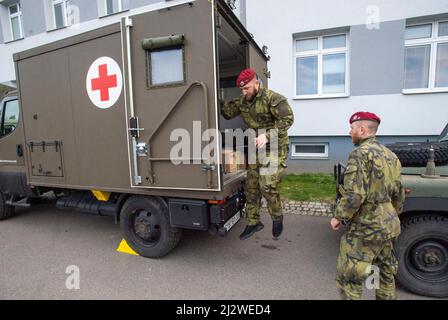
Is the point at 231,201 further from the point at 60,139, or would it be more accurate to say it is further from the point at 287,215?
the point at 60,139

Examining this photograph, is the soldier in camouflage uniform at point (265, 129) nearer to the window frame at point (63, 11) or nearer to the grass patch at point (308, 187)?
the grass patch at point (308, 187)

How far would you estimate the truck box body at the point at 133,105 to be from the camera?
248cm

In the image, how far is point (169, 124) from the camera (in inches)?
105

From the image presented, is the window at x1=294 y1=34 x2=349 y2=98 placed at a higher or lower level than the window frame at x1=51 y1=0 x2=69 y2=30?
lower

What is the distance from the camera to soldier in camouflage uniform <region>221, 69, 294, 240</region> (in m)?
2.75

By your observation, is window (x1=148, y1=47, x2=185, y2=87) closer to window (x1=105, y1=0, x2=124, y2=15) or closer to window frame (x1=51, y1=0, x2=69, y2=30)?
window (x1=105, y1=0, x2=124, y2=15)

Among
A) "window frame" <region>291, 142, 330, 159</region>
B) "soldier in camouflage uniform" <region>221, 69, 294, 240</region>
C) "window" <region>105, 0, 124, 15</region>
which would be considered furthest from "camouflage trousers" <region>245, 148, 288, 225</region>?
"window" <region>105, 0, 124, 15</region>

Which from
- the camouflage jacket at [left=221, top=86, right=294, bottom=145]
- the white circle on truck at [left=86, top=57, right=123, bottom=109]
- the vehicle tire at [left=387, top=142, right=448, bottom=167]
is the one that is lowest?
the vehicle tire at [left=387, top=142, right=448, bottom=167]

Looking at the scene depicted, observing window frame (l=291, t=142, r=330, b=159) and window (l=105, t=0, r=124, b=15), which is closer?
window frame (l=291, t=142, r=330, b=159)

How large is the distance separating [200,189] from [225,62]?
8.59ft

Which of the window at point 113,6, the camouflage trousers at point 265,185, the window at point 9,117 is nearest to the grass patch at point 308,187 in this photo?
the camouflage trousers at point 265,185

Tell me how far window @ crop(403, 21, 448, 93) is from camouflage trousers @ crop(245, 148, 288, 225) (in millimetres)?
5551

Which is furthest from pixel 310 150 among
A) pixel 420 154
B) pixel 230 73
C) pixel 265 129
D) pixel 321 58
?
pixel 265 129

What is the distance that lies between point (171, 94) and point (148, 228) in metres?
1.61
